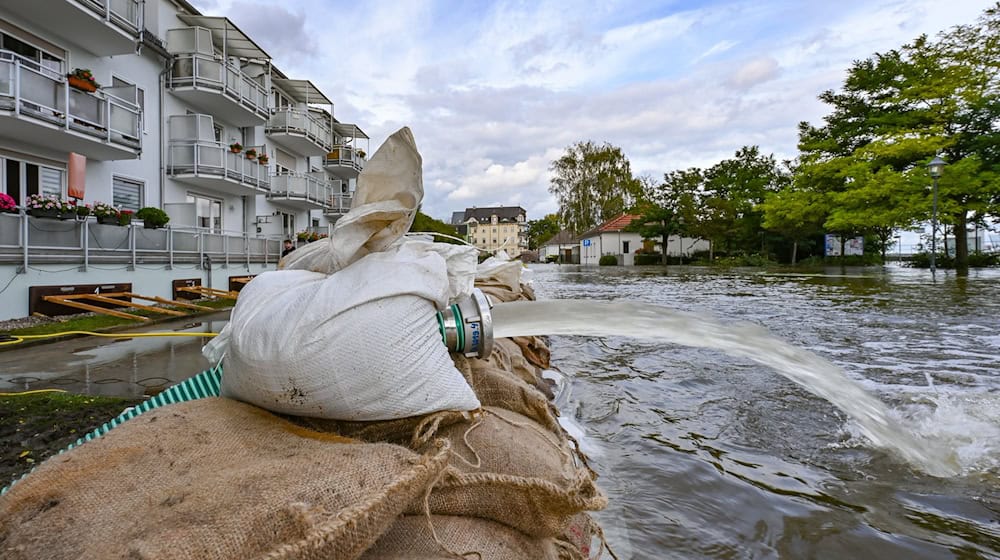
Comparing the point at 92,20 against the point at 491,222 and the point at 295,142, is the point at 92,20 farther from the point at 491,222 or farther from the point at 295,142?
the point at 491,222

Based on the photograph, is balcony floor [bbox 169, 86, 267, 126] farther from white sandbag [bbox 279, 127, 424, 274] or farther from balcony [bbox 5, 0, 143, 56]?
white sandbag [bbox 279, 127, 424, 274]

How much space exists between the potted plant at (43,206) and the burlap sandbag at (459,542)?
1157 centimetres

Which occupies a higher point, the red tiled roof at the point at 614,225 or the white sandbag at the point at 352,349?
the red tiled roof at the point at 614,225

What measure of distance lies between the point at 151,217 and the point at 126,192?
10.5 ft

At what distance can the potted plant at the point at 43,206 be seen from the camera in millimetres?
9242

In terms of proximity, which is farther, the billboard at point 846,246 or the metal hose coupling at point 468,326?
the billboard at point 846,246

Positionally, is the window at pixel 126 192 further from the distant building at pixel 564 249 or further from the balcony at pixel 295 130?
the distant building at pixel 564 249

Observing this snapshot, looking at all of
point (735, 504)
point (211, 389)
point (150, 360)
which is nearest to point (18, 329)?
point (150, 360)

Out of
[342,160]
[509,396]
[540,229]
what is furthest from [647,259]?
[540,229]

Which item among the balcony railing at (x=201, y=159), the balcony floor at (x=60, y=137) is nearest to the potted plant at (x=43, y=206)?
the balcony floor at (x=60, y=137)

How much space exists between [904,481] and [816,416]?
991mm

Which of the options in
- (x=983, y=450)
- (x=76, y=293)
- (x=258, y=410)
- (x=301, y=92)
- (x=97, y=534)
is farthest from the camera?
(x=301, y=92)

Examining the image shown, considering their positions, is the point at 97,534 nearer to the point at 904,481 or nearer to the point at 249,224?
the point at 904,481

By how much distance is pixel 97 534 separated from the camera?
0.91m
